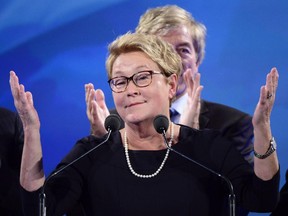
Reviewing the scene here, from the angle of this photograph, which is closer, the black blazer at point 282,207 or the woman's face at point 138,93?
the woman's face at point 138,93

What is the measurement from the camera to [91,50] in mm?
3016

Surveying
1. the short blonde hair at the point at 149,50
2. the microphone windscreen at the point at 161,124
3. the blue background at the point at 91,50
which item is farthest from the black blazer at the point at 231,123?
the microphone windscreen at the point at 161,124

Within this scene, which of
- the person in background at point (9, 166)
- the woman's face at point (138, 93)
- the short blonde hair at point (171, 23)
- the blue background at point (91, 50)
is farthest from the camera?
the blue background at point (91, 50)

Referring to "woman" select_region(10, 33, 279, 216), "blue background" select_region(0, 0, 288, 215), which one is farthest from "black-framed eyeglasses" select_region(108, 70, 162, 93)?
"blue background" select_region(0, 0, 288, 215)

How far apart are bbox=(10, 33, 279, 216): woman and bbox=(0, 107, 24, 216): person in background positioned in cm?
58

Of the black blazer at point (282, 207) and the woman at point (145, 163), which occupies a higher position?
the woman at point (145, 163)

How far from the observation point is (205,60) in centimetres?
293

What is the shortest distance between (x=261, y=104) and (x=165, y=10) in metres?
1.15

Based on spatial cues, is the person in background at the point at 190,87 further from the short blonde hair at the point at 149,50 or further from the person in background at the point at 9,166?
the short blonde hair at the point at 149,50

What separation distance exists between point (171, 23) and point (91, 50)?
560mm

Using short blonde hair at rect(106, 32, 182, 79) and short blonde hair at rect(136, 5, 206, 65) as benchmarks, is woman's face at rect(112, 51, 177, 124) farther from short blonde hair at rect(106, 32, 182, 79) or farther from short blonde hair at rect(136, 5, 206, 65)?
short blonde hair at rect(136, 5, 206, 65)

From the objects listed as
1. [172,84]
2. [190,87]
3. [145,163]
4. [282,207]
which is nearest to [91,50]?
[190,87]

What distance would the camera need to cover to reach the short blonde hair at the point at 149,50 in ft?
6.40

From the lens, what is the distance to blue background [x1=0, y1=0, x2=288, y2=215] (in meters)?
2.85
